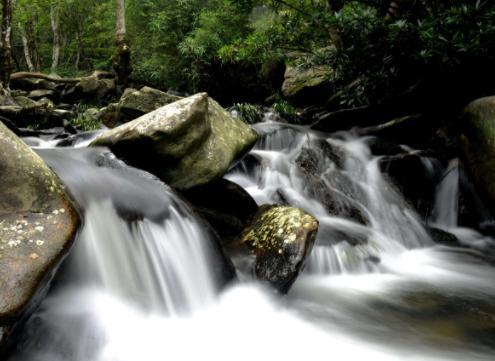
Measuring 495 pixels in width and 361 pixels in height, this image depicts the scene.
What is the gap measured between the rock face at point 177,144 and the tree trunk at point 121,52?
11.4m

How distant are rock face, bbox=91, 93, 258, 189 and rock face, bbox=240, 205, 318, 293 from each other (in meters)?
0.94

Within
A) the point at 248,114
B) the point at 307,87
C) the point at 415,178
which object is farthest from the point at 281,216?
the point at 307,87

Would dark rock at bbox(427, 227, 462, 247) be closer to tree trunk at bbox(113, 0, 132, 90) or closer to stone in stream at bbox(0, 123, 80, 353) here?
stone in stream at bbox(0, 123, 80, 353)

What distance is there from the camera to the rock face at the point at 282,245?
10.8 ft

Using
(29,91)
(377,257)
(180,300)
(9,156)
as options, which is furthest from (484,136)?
(29,91)

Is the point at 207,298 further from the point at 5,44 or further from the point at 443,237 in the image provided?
the point at 5,44

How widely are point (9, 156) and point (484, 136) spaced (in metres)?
5.52

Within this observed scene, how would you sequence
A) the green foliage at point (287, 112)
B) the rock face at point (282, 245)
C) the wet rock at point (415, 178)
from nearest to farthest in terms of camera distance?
the rock face at point (282, 245) → the wet rock at point (415, 178) → the green foliage at point (287, 112)

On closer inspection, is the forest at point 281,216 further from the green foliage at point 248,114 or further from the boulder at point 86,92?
the boulder at point 86,92

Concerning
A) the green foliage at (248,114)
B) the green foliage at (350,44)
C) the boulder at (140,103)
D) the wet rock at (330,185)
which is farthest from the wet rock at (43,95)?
the wet rock at (330,185)

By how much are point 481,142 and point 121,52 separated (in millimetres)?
12760

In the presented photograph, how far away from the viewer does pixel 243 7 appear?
8016 millimetres

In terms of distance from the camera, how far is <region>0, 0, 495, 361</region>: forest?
94.2 inches

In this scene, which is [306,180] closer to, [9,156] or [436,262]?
[436,262]
